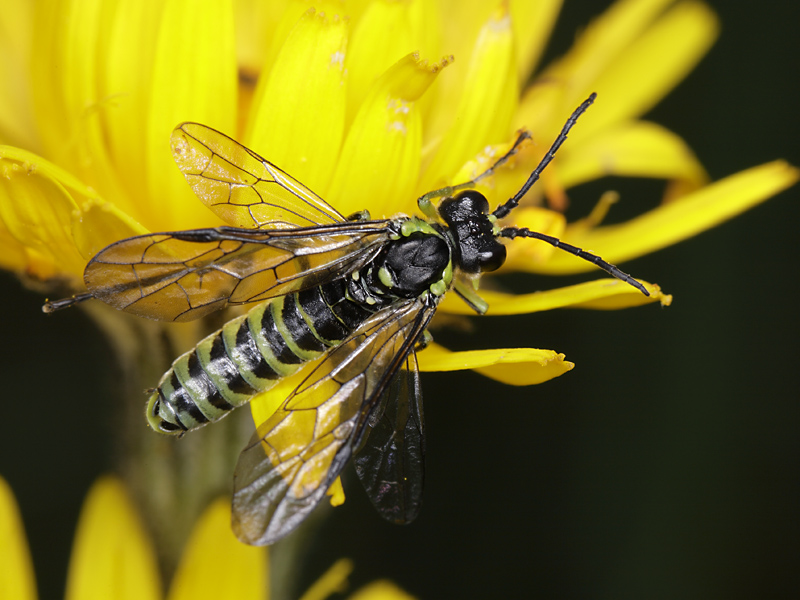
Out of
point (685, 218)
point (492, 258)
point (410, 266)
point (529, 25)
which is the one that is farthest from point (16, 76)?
point (685, 218)

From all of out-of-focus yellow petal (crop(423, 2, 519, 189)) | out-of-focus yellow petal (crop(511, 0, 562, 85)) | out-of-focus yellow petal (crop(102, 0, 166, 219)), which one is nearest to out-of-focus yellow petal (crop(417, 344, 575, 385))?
out-of-focus yellow petal (crop(423, 2, 519, 189))

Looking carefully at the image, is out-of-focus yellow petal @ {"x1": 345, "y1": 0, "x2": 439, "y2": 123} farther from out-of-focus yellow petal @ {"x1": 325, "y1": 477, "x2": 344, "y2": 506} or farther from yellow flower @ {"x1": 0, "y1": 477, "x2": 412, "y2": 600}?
yellow flower @ {"x1": 0, "y1": 477, "x2": 412, "y2": 600}

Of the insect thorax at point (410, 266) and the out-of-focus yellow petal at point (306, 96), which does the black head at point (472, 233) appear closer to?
the insect thorax at point (410, 266)

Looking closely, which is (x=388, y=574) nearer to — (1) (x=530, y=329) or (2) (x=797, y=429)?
(1) (x=530, y=329)

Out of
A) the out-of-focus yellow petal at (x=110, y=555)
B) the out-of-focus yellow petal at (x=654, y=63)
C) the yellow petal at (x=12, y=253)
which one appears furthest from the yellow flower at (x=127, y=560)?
the out-of-focus yellow petal at (x=654, y=63)

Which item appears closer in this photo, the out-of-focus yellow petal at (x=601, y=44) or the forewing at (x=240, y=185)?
the forewing at (x=240, y=185)

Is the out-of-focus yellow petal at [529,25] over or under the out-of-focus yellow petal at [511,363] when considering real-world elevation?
over

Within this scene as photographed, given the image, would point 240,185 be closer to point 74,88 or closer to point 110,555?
point 74,88
